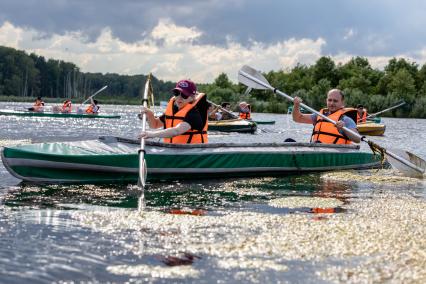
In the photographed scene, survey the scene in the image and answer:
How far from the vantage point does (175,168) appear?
365 inches

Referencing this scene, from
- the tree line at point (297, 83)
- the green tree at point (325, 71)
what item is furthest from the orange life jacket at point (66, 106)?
the green tree at point (325, 71)

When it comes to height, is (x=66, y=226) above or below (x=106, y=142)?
below

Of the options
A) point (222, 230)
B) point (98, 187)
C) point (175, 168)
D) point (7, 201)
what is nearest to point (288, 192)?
point (175, 168)

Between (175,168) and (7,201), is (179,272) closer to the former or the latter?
(7,201)

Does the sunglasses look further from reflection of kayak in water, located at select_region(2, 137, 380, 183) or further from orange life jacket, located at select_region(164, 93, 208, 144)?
reflection of kayak in water, located at select_region(2, 137, 380, 183)

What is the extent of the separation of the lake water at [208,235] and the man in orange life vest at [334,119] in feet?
7.88

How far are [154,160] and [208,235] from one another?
141 inches

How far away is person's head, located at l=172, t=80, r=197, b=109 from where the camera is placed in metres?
9.12

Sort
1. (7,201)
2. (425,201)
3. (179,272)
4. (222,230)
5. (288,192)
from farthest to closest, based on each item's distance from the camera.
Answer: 1. (288,192)
2. (425,201)
3. (7,201)
4. (222,230)
5. (179,272)

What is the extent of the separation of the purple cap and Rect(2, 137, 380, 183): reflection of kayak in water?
75 centimetres

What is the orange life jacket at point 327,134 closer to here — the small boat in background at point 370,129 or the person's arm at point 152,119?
the person's arm at point 152,119

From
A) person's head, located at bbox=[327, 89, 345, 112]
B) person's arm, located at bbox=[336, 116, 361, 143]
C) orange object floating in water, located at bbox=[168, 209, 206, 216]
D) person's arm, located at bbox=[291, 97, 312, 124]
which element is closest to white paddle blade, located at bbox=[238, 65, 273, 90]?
person's arm, located at bbox=[291, 97, 312, 124]

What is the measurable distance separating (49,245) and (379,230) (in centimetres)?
296

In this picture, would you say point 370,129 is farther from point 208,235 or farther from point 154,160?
point 208,235
